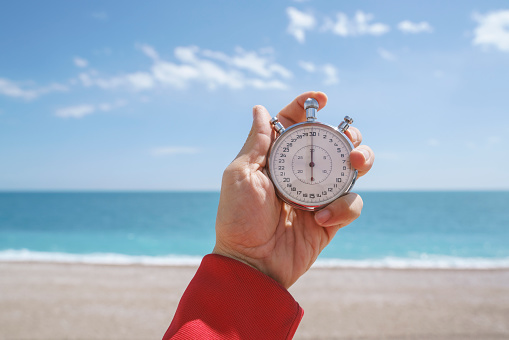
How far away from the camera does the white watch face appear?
2314mm

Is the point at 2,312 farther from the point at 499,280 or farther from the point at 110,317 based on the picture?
the point at 499,280

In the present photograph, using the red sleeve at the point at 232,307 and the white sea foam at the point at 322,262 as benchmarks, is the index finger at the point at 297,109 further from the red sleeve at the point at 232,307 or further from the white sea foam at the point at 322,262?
the white sea foam at the point at 322,262

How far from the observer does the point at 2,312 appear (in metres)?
6.57

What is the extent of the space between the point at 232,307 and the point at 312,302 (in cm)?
564

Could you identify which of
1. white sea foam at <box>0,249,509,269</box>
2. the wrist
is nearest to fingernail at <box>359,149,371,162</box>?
the wrist

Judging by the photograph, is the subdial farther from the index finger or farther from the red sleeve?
the red sleeve

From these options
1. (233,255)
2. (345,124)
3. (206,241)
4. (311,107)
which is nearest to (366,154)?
(345,124)

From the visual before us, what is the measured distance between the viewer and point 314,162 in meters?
2.35

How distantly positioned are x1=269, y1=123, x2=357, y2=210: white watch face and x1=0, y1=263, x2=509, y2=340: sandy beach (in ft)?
12.6

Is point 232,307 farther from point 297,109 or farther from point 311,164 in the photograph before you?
point 297,109

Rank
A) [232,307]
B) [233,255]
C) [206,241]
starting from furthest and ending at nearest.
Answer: [206,241]
[233,255]
[232,307]

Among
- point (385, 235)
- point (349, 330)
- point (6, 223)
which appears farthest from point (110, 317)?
point (6, 223)

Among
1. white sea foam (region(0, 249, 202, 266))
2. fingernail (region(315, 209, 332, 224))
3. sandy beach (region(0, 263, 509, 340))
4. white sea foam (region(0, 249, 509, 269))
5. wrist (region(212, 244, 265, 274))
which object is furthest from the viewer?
white sea foam (region(0, 249, 202, 266))

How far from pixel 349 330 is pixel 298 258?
164 inches
